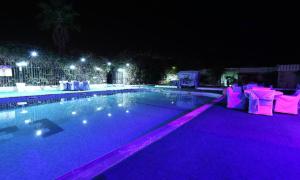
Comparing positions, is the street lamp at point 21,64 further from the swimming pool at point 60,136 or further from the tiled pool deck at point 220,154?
the tiled pool deck at point 220,154

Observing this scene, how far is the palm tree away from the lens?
15.1 metres

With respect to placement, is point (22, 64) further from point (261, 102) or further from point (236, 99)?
point (261, 102)

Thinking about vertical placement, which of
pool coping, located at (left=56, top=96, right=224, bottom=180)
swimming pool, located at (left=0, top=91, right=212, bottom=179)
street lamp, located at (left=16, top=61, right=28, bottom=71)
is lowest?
swimming pool, located at (left=0, top=91, right=212, bottom=179)

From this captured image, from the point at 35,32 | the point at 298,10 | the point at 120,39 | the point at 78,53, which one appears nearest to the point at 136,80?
the point at 78,53

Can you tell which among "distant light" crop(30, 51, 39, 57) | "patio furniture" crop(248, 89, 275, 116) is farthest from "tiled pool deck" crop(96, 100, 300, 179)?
"distant light" crop(30, 51, 39, 57)

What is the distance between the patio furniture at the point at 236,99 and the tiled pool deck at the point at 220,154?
1.46 m

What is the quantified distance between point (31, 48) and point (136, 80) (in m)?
9.56

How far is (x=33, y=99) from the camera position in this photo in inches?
347

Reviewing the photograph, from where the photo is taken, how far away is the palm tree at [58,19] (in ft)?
49.4

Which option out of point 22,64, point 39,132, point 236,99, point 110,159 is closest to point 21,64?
point 22,64

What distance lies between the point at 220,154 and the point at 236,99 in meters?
3.50

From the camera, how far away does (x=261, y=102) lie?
4.89 meters

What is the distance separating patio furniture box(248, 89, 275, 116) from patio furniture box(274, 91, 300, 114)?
0.42 metres

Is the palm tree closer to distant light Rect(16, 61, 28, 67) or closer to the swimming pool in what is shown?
distant light Rect(16, 61, 28, 67)
